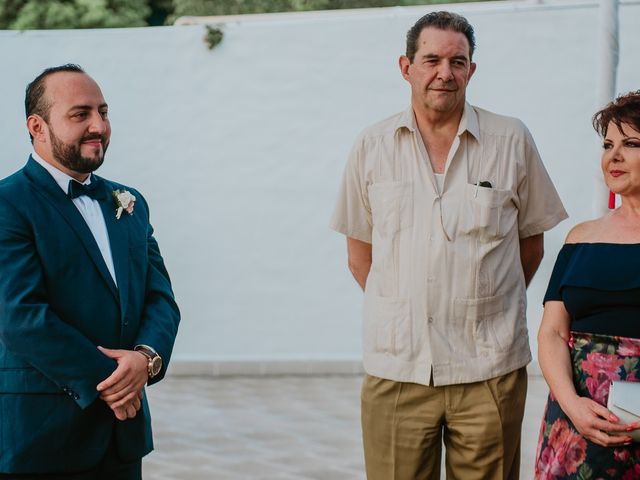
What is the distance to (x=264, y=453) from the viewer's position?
18.9 feet

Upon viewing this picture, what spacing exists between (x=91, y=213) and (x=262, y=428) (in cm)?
379

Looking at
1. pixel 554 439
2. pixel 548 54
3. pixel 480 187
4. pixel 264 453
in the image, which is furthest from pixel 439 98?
pixel 548 54

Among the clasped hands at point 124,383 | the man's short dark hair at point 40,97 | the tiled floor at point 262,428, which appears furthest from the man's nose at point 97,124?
the tiled floor at point 262,428

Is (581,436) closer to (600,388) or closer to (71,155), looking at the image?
(600,388)

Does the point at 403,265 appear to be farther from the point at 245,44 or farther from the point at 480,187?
the point at 245,44

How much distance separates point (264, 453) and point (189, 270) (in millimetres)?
2387

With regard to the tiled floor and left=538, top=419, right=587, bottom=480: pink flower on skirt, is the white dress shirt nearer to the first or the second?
left=538, top=419, right=587, bottom=480: pink flower on skirt

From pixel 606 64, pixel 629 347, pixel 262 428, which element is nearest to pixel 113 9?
pixel 262 428

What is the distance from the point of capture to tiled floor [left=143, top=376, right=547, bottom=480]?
5.43 metres

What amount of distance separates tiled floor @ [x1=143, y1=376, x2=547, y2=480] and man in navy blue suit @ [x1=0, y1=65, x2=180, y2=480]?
8.68ft

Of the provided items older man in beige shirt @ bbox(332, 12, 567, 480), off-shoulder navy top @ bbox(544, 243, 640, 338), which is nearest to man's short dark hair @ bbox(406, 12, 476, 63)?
older man in beige shirt @ bbox(332, 12, 567, 480)

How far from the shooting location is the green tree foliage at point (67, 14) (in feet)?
53.9

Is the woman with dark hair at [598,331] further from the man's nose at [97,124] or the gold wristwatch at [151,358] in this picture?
the man's nose at [97,124]

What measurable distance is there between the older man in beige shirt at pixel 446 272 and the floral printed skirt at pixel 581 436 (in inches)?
13.0
